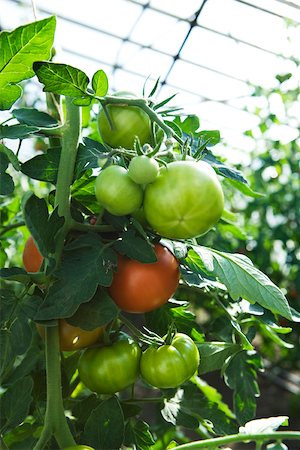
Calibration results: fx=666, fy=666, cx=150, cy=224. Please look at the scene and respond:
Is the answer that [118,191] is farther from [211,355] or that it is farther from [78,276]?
[211,355]

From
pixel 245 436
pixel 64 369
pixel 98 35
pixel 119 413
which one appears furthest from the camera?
pixel 98 35

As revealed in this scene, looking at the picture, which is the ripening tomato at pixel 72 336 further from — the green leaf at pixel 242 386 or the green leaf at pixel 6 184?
the green leaf at pixel 242 386

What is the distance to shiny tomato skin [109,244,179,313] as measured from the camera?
0.60 meters

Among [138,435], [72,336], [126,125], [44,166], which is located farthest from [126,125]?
[138,435]

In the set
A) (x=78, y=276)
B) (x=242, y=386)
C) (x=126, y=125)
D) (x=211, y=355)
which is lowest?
(x=242, y=386)

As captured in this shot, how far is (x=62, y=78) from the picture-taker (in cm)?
56

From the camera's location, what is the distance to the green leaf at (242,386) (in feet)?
2.71

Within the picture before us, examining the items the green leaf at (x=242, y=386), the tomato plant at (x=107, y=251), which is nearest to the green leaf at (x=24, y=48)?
the tomato plant at (x=107, y=251)

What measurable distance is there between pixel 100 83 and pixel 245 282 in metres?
0.22

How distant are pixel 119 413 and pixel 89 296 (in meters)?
0.12

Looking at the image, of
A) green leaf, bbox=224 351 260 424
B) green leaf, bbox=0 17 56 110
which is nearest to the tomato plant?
green leaf, bbox=0 17 56 110

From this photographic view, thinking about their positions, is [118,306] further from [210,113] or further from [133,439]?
[210,113]

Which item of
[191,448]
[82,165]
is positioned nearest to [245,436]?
[191,448]

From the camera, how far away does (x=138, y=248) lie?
58cm
